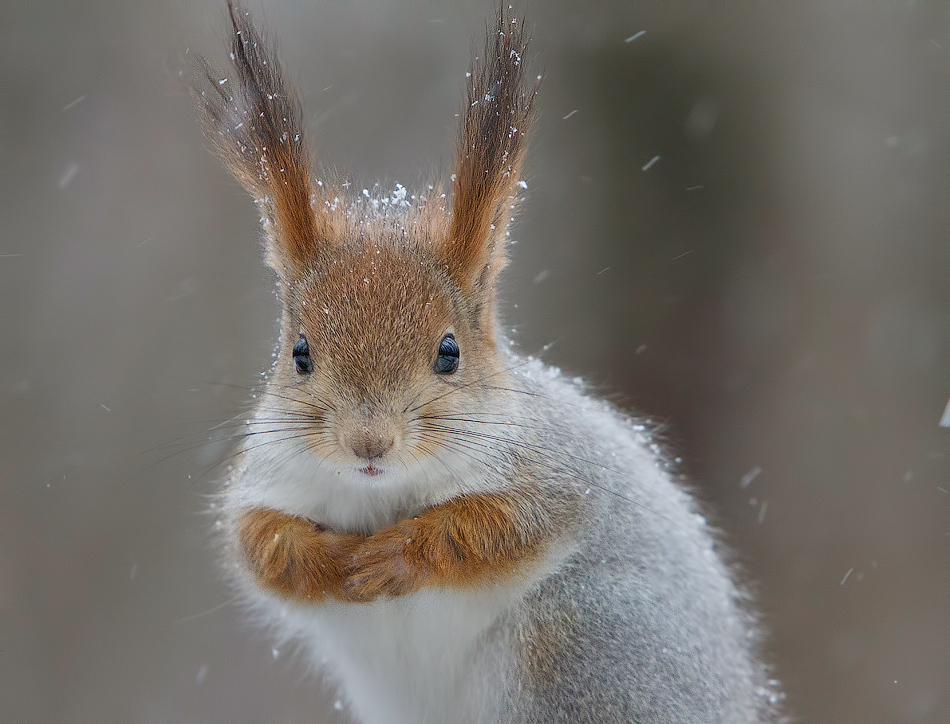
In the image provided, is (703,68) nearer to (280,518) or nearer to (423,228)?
(423,228)

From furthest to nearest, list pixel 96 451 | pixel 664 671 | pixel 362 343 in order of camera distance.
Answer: pixel 96 451 → pixel 664 671 → pixel 362 343

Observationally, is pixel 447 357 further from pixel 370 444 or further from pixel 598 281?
pixel 598 281

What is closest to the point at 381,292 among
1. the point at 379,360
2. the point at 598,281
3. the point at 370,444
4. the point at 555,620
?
the point at 379,360

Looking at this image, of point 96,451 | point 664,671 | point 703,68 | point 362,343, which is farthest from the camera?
point 703,68

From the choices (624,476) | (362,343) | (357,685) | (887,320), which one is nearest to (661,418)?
(887,320)

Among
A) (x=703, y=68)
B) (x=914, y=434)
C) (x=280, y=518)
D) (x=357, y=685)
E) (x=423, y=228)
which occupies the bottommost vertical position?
(x=914, y=434)

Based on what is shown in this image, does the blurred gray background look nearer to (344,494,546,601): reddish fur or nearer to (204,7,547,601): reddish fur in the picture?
(204,7,547,601): reddish fur

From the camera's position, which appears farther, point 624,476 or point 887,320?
point 887,320

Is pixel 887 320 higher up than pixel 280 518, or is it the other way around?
pixel 280 518
